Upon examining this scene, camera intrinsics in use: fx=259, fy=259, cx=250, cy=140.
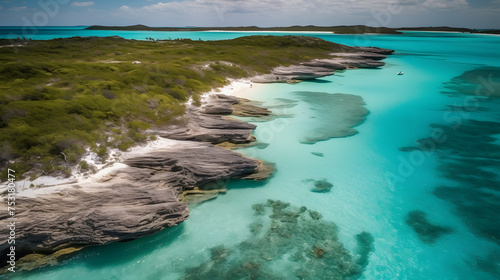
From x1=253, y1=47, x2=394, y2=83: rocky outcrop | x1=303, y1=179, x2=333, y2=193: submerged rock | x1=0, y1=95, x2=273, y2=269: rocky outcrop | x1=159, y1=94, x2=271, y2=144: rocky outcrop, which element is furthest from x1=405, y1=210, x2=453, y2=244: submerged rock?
x1=253, y1=47, x2=394, y2=83: rocky outcrop

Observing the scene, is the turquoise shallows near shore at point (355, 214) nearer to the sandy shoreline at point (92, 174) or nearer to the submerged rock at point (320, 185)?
the submerged rock at point (320, 185)

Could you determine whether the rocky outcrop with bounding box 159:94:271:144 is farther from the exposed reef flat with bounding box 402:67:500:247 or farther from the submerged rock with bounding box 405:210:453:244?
the exposed reef flat with bounding box 402:67:500:247

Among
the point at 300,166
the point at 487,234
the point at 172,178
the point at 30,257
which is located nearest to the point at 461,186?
the point at 487,234

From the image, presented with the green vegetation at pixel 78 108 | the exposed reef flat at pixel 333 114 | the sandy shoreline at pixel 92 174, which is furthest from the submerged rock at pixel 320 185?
the green vegetation at pixel 78 108

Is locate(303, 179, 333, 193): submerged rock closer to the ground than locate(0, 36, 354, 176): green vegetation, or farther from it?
closer to the ground

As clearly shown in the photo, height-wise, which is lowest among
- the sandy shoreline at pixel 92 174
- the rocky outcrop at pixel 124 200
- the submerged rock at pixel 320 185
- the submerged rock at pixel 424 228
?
the submerged rock at pixel 424 228

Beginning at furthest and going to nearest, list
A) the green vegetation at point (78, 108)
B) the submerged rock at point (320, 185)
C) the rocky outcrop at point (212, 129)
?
the rocky outcrop at point (212, 129) → the submerged rock at point (320, 185) → the green vegetation at point (78, 108)

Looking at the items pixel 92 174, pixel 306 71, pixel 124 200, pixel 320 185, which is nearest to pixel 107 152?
pixel 92 174
